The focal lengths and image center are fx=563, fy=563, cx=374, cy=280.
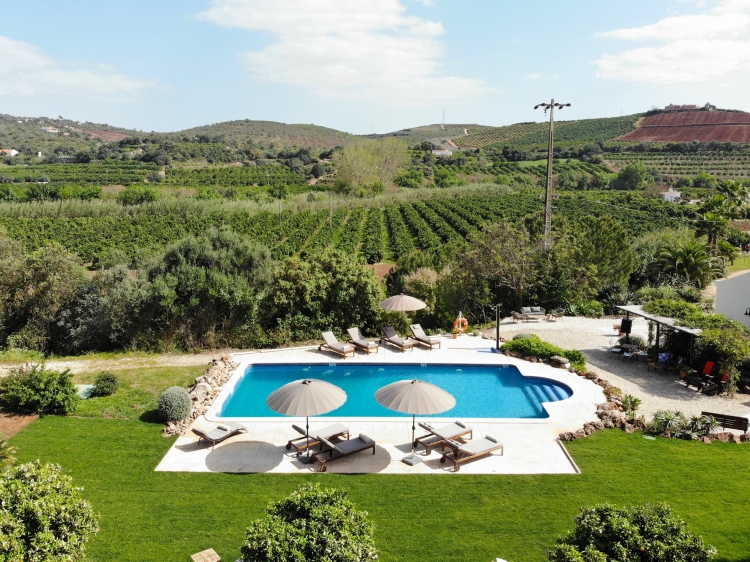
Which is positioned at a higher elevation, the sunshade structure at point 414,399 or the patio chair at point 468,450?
the sunshade structure at point 414,399

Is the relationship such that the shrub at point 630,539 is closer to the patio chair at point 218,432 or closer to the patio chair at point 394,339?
the patio chair at point 218,432

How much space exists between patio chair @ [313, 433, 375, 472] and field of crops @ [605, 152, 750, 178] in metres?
82.5

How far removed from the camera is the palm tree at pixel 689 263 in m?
23.8

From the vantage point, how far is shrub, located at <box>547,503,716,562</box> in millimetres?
5629

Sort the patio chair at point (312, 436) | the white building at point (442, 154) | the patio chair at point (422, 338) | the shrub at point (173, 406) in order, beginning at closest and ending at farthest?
1. the patio chair at point (312, 436)
2. the shrub at point (173, 406)
3. the patio chair at point (422, 338)
4. the white building at point (442, 154)

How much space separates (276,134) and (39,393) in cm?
16079

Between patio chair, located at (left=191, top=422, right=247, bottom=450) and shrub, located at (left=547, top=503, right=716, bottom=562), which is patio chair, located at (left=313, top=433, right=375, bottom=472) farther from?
shrub, located at (left=547, top=503, right=716, bottom=562)

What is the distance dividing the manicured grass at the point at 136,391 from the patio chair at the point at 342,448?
4364 millimetres

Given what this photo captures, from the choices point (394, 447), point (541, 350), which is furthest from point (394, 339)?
point (394, 447)

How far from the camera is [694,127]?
10412 cm

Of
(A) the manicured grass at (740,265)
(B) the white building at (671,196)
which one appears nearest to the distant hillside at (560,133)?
(B) the white building at (671,196)

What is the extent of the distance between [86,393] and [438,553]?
10.1 meters

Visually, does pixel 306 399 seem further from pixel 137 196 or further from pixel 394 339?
pixel 137 196

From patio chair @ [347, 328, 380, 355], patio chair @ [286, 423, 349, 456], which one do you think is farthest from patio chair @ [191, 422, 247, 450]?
patio chair @ [347, 328, 380, 355]
